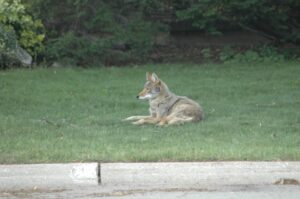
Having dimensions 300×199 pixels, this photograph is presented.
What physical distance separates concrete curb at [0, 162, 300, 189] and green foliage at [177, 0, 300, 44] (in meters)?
10.5

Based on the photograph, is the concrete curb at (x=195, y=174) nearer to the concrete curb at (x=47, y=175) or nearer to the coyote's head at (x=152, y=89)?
the concrete curb at (x=47, y=175)

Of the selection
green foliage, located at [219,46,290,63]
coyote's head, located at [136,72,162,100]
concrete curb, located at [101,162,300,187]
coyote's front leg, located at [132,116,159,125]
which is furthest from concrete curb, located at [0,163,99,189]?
green foliage, located at [219,46,290,63]

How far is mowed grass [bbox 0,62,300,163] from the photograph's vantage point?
8055mm

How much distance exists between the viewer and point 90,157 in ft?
25.8

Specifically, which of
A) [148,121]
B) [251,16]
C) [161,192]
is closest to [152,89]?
[148,121]

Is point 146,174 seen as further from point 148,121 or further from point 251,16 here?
point 251,16

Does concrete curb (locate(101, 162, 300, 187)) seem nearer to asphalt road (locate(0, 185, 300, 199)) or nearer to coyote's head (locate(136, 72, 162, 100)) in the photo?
asphalt road (locate(0, 185, 300, 199))

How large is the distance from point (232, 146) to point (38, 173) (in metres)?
2.38

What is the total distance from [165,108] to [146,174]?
342 centimetres

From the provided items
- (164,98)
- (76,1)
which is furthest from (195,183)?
(76,1)

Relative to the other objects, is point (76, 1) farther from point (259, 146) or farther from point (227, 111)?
point (259, 146)

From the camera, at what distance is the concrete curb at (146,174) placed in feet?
24.0

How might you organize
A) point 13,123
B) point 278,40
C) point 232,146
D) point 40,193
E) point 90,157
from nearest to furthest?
point 40,193 < point 90,157 < point 232,146 < point 13,123 < point 278,40

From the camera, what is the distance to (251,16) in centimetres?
1816
